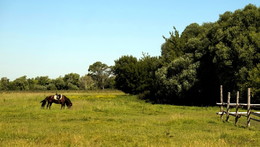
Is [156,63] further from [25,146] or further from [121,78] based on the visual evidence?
[25,146]

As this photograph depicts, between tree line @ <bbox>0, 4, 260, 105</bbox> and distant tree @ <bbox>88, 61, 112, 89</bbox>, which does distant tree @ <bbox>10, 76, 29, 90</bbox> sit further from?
tree line @ <bbox>0, 4, 260, 105</bbox>

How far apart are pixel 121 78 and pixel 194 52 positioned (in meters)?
32.0

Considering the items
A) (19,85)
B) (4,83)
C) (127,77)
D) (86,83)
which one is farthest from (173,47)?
(4,83)

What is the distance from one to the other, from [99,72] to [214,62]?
116m

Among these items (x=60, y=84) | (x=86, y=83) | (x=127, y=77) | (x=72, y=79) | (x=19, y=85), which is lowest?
(x=19, y=85)

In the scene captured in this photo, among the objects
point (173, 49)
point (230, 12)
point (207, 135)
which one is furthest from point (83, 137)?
point (173, 49)

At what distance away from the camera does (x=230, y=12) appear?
44.5 m

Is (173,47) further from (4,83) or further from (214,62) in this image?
(4,83)

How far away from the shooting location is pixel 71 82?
148 m

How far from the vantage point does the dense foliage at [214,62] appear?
3650cm

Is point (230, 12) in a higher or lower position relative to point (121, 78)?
higher

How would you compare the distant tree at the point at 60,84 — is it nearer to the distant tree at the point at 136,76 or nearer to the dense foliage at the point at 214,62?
the distant tree at the point at 136,76

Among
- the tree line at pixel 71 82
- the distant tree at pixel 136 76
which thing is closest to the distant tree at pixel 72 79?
the tree line at pixel 71 82

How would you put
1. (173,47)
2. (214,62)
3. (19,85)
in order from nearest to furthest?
(214,62) < (173,47) < (19,85)
